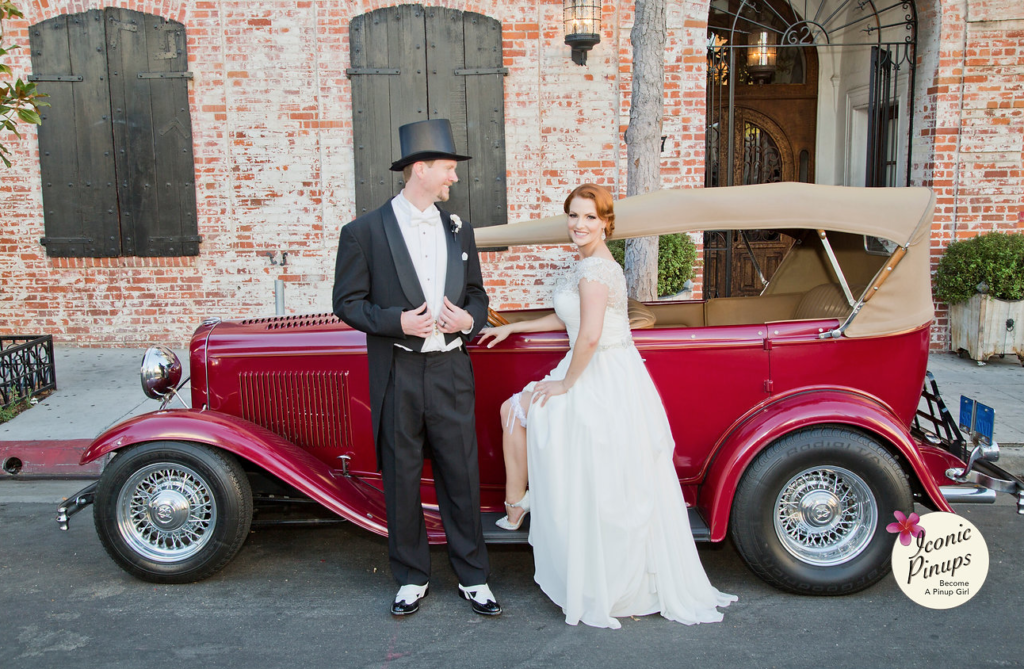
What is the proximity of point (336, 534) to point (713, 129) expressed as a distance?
6359 mm

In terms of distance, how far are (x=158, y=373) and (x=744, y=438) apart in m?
2.90

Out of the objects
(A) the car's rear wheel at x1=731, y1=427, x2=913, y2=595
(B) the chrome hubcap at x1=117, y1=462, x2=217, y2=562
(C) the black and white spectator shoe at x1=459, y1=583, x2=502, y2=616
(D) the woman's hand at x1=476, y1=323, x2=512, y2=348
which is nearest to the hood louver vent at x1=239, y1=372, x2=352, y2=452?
(B) the chrome hubcap at x1=117, y1=462, x2=217, y2=562

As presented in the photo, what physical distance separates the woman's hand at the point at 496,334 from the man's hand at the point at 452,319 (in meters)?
0.38

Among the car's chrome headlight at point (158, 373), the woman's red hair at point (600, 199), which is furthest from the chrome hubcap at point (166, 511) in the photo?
the woman's red hair at point (600, 199)

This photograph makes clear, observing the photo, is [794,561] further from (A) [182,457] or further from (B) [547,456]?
(A) [182,457]

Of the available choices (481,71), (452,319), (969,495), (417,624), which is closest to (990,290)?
(969,495)

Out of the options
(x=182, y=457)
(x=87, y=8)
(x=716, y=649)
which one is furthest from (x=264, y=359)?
(x=87, y=8)

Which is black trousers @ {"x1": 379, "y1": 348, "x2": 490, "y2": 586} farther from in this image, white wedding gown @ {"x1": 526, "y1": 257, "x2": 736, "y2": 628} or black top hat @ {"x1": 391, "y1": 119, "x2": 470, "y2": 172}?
black top hat @ {"x1": 391, "y1": 119, "x2": 470, "y2": 172}

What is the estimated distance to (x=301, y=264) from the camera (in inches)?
348

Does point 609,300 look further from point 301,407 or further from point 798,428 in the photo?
point 301,407

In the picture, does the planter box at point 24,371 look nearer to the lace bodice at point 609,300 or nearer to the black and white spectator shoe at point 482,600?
the black and white spectator shoe at point 482,600

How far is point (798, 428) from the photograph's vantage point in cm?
375

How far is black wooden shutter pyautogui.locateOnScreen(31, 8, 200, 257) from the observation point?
27.9 ft

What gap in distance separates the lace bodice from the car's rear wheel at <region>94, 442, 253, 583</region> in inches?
66.3
